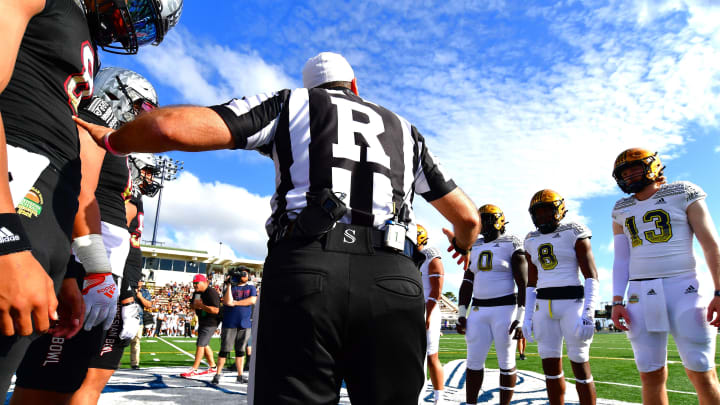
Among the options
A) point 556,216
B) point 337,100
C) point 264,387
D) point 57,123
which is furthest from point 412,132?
point 556,216

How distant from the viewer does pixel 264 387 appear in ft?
5.07

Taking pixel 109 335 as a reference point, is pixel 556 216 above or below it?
above

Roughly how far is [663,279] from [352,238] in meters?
3.78

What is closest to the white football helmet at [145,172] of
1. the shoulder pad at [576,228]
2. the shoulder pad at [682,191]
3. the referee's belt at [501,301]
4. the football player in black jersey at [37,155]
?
the football player in black jersey at [37,155]

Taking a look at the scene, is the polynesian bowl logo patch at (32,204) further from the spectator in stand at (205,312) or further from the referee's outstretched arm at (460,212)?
the spectator in stand at (205,312)

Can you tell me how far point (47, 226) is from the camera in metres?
1.50

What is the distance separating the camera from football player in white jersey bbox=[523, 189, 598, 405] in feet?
16.2

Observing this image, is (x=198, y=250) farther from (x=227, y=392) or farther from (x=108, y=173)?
(x=108, y=173)

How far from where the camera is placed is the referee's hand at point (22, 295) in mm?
1130

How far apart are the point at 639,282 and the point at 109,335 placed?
4.71 metres

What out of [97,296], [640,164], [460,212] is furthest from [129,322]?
[640,164]

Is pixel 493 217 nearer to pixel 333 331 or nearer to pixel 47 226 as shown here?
pixel 333 331

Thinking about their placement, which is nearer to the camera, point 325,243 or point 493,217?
→ point 325,243

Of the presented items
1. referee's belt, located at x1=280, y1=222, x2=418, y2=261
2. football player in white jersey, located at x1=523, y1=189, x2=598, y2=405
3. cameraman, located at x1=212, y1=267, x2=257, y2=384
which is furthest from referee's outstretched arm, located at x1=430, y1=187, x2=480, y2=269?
cameraman, located at x1=212, y1=267, x2=257, y2=384
